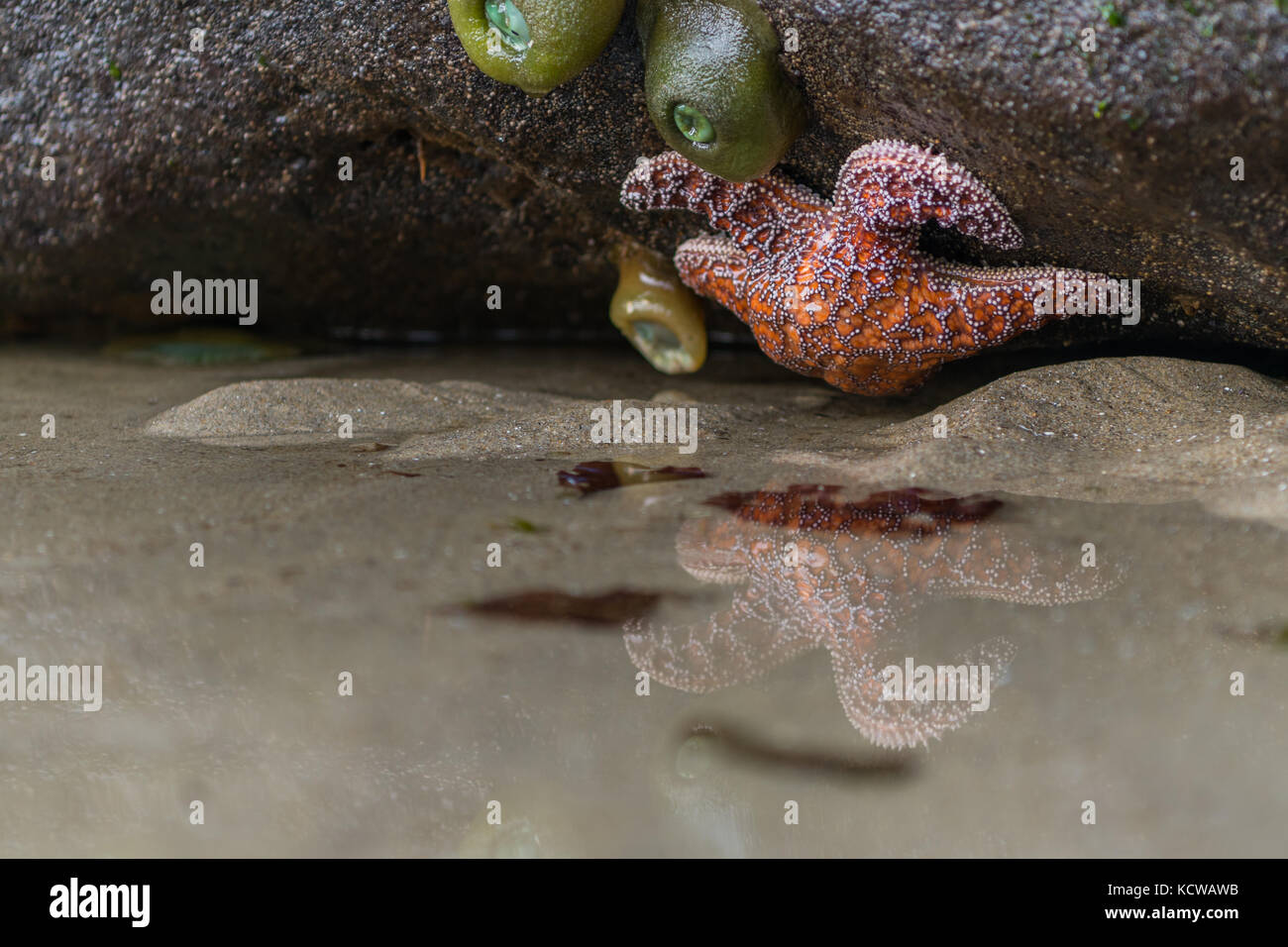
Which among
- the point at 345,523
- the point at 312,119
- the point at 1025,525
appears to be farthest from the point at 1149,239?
Result: the point at 312,119

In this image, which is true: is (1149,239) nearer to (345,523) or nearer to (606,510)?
(606,510)

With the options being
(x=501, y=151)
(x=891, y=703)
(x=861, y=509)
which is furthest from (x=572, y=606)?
(x=501, y=151)

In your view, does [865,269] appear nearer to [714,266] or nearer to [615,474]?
[714,266]

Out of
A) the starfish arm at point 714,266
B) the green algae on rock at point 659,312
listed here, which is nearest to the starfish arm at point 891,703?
the starfish arm at point 714,266

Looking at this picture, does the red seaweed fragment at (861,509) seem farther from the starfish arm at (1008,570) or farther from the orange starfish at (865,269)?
the orange starfish at (865,269)

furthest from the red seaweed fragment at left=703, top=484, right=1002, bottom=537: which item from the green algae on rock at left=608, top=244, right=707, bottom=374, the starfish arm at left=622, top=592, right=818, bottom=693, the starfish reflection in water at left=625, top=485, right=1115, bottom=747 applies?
the green algae on rock at left=608, top=244, right=707, bottom=374
